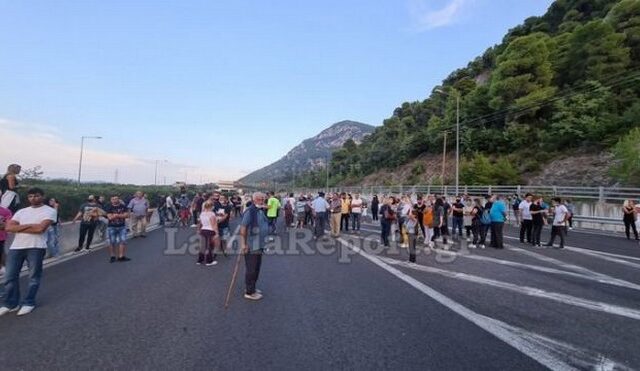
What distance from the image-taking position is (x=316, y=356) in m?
4.74

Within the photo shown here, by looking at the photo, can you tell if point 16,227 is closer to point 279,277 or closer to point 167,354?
point 167,354

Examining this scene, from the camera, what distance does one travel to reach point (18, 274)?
6.81 m

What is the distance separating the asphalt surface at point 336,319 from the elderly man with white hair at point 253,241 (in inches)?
18.4

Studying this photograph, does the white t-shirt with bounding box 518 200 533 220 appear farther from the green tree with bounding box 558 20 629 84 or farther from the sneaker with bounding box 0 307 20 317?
the green tree with bounding box 558 20 629 84

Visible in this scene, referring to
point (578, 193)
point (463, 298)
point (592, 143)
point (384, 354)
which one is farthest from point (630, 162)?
point (384, 354)

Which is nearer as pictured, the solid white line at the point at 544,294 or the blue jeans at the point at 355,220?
the solid white line at the point at 544,294

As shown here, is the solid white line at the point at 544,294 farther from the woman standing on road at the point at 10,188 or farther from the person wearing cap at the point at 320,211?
the woman standing on road at the point at 10,188

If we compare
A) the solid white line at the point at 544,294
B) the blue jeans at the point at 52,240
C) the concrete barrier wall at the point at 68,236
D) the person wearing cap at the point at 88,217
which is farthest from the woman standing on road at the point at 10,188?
the solid white line at the point at 544,294

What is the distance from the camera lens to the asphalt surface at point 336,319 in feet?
15.3

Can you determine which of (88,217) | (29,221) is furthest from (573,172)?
(29,221)

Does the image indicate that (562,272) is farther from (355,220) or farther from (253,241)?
(355,220)

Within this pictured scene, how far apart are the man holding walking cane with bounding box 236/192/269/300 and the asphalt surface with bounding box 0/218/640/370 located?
1.52ft

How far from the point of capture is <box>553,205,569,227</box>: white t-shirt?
47.5 ft

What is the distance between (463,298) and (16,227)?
22.7 feet
